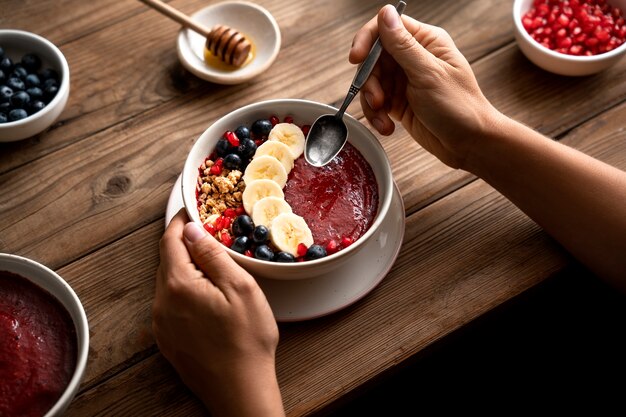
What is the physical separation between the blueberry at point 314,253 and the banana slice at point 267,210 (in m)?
0.11

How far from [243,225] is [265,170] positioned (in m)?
0.16

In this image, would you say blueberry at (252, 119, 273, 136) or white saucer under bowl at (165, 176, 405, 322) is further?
blueberry at (252, 119, 273, 136)

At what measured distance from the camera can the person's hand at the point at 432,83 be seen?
1507 millimetres

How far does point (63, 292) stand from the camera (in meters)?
1.31

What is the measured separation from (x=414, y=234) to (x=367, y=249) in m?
0.15

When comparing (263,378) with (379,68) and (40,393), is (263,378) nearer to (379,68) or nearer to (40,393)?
(40,393)

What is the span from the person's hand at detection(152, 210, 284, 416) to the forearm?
0.68m

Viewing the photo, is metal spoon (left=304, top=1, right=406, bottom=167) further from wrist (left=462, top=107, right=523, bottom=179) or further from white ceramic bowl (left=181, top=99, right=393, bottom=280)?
wrist (left=462, top=107, right=523, bottom=179)

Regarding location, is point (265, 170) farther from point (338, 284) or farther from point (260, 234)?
point (338, 284)

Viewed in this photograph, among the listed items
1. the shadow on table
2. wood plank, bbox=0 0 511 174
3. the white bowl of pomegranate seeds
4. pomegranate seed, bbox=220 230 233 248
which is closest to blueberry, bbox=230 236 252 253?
pomegranate seed, bbox=220 230 233 248

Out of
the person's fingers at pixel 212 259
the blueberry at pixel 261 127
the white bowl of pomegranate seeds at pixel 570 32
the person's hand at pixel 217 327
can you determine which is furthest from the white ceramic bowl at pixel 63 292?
the white bowl of pomegranate seeds at pixel 570 32

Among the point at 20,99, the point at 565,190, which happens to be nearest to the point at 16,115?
the point at 20,99

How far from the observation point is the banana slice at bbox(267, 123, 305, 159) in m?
1.56

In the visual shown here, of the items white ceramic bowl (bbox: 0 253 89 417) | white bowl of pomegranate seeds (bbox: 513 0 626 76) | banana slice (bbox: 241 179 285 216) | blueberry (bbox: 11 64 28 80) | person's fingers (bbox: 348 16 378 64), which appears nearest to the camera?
white ceramic bowl (bbox: 0 253 89 417)
